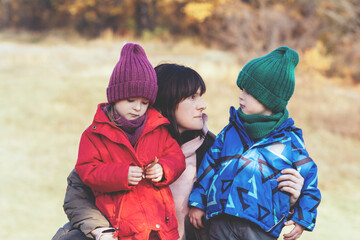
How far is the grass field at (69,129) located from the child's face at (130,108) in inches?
25.4

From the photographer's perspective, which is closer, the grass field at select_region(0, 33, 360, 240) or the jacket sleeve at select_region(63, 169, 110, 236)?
the jacket sleeve at select_region(63, 169, 110, 236)

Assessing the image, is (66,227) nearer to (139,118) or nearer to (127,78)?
(139,118)

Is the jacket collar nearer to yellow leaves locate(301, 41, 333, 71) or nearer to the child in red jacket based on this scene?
the child in red jacket

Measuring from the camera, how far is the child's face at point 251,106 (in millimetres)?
2107

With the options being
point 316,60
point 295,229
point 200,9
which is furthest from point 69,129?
point 200,9

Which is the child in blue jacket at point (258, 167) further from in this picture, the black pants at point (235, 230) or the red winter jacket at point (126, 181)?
the red winter jacket at point (126, 181)

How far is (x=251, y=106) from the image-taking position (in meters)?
2.11

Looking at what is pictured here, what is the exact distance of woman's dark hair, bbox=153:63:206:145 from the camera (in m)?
2.29

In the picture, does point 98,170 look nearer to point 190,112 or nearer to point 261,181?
point 190,112

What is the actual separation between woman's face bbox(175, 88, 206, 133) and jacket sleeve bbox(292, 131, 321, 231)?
55cm

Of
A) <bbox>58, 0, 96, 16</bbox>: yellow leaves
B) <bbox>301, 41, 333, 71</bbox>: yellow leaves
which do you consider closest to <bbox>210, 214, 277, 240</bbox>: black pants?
<bbox>301, 41, 333, 71</bbox>: yellow leaves

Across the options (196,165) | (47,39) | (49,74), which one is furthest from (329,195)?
(47,39)

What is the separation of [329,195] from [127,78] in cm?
555

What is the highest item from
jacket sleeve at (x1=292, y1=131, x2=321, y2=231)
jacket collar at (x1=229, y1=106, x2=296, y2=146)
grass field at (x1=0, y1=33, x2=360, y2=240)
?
jacket collar at (x1=229, y1=106, x2=296, y2=146)
